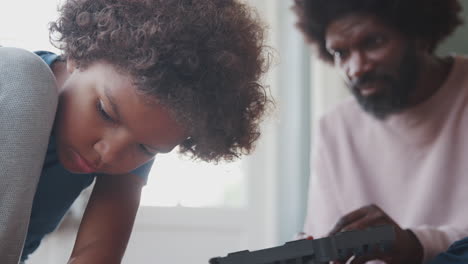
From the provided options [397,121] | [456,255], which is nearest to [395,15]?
[397,121]

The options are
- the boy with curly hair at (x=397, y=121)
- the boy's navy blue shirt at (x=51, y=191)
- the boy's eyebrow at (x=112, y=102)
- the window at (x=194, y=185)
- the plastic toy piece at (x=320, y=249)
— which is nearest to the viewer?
the plastic toy piece at (x=320, y=249)

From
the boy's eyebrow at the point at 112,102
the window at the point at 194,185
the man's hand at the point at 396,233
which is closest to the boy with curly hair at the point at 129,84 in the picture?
the boy's eyebrow at the point at 112,102

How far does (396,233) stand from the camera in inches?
37.6

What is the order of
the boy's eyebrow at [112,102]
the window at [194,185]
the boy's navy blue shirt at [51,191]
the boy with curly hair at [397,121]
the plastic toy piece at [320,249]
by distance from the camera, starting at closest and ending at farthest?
the plastic toy piece at [320,249] → the boy's eyebrow at [112,102] → the boy's navy blue shirt at [51,191] → the boy with curly hair at [397,121] → the window at [194,185]

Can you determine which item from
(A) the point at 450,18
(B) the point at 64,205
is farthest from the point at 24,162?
(A) the point at 450,18

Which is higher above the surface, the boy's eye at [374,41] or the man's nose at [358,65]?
the boy's eye at [374,41]

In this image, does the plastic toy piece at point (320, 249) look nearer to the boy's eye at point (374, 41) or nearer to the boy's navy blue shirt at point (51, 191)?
the boy's navy blue shirt at point (51, 191)

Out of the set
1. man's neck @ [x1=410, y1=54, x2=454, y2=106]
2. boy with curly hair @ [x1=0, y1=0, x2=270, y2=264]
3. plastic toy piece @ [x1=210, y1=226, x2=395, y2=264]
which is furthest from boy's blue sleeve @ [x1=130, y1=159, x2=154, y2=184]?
man's neck @ [x1=410, y1=54, x2=454, y2=106]

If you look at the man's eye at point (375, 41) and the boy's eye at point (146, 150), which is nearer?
the boy's eye at point (146, 150)

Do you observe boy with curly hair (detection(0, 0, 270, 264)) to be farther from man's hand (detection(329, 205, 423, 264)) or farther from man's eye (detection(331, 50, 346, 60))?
man's eye (detection(331, 50, 346, 60))

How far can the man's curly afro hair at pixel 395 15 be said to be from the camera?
133cm

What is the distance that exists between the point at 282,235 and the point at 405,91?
2.21 ft

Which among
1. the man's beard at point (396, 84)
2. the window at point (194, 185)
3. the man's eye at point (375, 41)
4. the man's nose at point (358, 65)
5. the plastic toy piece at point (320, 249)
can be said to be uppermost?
the man's eye at point (375, 41)

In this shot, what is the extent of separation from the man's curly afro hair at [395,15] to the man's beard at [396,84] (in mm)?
69
